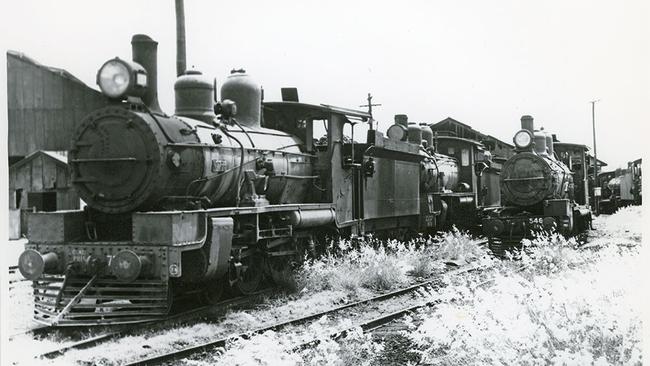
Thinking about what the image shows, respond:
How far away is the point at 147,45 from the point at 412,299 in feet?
18.2

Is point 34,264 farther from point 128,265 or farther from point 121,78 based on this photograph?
point 121,78

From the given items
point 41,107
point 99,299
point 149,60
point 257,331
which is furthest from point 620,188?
point 41,107

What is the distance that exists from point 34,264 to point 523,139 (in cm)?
1244

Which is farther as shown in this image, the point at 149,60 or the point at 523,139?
the point at 523,139

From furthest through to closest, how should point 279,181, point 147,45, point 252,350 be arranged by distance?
point 279,181
point 147,45
point 252,350

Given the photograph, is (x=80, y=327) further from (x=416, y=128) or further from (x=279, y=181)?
(x=416, y=128)

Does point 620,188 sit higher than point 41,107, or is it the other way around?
point 41,107

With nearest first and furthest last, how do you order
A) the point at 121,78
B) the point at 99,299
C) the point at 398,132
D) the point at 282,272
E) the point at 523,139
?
the point at 99,299 < the point at 121,78 < the point at 282,272 < the point at 523,139 < the point at 398,132

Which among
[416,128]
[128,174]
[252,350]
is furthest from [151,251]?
[416,128]

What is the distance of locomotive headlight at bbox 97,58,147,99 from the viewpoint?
23.5 feet

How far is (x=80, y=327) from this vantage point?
7.35 m

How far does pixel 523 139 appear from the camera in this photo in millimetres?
15531

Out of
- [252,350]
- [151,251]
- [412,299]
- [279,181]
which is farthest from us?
[279,181]

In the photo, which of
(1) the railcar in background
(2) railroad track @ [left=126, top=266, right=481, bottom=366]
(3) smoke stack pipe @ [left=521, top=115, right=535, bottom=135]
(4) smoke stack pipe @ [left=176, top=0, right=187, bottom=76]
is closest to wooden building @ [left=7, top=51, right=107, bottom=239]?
(2) railroad track @ [left=126, top=266, right=481, bottom=366]
